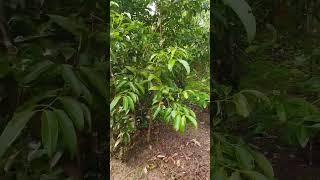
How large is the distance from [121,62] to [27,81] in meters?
0.43

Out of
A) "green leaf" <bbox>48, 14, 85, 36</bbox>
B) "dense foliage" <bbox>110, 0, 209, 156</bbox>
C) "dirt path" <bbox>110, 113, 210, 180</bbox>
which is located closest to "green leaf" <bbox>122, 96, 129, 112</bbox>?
"dense foliage" <bbox>110, 0, 209, 156</bbox>

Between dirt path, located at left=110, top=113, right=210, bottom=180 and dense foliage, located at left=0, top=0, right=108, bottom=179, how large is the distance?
0.26m

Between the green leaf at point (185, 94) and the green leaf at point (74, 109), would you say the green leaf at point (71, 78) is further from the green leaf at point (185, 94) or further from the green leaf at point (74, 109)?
the green leaf at point (185, 94)

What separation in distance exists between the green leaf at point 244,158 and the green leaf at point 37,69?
1.27 ft

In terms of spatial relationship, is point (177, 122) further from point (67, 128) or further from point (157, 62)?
point (67, 128)

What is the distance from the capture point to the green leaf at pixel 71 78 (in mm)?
671

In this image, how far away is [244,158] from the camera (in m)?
0.78

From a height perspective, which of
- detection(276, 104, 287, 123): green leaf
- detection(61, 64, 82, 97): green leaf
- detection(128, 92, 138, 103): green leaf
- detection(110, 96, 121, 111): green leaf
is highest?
detection(61, 64, 82, 97): green leaf

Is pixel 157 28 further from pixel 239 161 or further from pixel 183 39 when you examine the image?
pixel 239 161

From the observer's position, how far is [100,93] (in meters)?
0.73

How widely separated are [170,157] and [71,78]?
51 cm

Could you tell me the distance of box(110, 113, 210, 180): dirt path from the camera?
3.55 feet

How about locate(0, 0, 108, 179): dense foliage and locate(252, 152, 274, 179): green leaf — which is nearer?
locate(0, 0, 108, 179): dense foliage

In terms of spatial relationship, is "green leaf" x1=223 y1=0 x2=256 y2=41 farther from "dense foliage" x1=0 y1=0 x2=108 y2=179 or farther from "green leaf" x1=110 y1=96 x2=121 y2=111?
"green leaf" x1=110 y1=96 x2=121 y2=111
